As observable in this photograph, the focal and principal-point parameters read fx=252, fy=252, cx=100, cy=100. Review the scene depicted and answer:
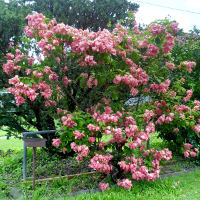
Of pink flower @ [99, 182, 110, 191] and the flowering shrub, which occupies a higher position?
the flowering shrub

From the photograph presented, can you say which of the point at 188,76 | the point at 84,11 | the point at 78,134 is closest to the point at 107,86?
the point at 78,134

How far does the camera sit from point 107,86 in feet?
13.4

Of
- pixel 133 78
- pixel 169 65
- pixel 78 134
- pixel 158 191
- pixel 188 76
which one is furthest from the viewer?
pixel 188 76

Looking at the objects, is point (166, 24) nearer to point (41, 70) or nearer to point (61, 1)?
point (41, 70)

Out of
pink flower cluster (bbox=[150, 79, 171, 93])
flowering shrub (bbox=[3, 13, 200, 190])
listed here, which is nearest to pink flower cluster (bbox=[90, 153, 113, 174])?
flowering shrub (bbox=[3, 13, 200, 190])

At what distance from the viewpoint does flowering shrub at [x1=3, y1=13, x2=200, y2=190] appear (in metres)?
3.42

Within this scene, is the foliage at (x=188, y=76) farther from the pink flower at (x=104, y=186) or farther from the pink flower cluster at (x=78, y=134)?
the pink flower cluster at (x=78, y=134)

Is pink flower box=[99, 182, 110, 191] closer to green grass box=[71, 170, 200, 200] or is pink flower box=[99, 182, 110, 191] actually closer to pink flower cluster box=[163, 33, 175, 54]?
green grass box=[71, 170, 200, 200]

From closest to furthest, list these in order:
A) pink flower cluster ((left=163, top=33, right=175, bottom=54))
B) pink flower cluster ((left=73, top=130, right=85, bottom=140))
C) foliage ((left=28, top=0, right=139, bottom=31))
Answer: pink flower cluster ((left=73, top=130, right=85, bottom=140)), pink flower cluster ((left=163, top=33, right=175, bottom=54)), foliage ((left=28, top=0, right=139, bottom=31))

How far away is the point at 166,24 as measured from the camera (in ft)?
12.7

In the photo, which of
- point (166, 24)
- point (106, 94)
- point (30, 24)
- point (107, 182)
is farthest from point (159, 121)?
point (30, 24)

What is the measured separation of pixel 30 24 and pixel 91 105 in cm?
159

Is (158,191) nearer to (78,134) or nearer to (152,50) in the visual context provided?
(78,134)

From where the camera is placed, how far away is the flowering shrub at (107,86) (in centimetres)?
342
